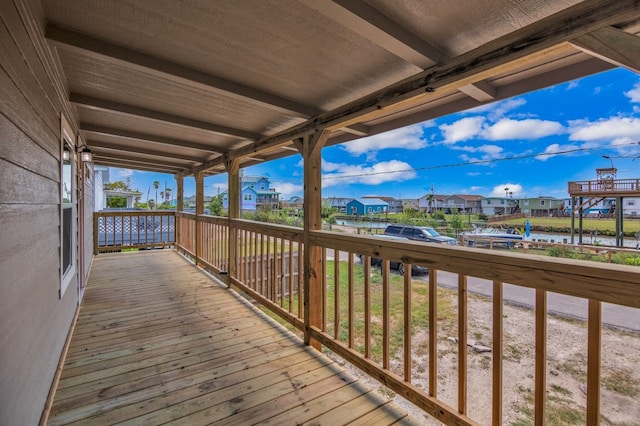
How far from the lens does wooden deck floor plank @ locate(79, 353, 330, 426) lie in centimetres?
172

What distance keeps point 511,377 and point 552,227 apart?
7.70 ft

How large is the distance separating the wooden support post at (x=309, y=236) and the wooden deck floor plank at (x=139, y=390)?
0.50m

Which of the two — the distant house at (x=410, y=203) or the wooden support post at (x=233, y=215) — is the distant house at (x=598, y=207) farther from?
the distant house at (x=410, y=203)

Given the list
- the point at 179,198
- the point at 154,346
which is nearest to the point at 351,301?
the point at 154,346

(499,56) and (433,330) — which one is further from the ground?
(499,56)

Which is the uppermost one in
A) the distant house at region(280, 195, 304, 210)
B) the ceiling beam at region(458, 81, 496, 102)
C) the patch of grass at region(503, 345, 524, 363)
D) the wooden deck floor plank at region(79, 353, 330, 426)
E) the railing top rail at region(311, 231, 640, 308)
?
the ceiling beam at region(458, 81, 496, 102)

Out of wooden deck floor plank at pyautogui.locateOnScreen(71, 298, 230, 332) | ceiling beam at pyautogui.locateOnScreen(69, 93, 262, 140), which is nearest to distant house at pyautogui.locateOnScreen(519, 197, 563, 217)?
ceiling beam at pyautogui.locateOnScreen(69, 93, 262, 140)

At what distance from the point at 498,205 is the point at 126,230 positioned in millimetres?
8149

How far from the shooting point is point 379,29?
132 cm

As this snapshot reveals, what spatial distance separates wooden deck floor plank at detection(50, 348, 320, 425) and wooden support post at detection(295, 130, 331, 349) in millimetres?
498

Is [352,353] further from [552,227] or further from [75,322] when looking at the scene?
[75,322]

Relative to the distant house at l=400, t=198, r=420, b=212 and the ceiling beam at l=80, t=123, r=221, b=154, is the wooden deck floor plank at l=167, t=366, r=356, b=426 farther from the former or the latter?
the distant house at l=400, t=198, r=420, b=212

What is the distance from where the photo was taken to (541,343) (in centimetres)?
132

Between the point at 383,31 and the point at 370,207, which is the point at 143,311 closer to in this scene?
the point at 383,31
